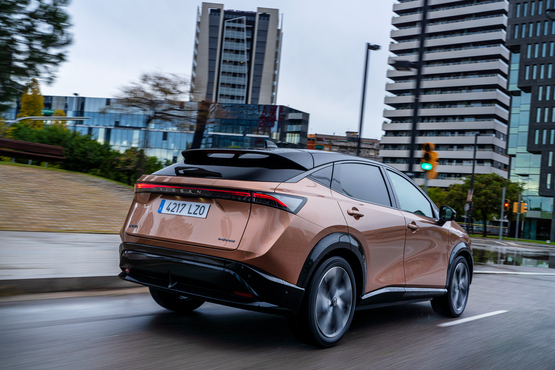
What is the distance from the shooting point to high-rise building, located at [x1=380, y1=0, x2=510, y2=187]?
328ft

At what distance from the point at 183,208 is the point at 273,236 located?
0.78 metres

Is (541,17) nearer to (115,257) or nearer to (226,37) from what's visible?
(226,37)

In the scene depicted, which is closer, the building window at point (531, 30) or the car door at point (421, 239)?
the car door at point (421, 239)

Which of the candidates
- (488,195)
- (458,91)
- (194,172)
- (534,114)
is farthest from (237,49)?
(194,172)

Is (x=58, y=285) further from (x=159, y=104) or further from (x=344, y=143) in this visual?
(x=344, y=143)

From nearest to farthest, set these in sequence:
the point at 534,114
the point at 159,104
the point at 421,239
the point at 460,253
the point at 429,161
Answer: the point at 421,239, the point at 460,253, the point at 429,161, the point at 159,104, the point at 534,114

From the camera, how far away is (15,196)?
15445mm

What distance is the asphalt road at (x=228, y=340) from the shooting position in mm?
3596

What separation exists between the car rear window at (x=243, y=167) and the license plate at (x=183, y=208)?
0.24 metres

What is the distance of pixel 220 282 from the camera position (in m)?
3.72

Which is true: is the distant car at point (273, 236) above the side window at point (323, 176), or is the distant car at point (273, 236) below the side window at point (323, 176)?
below

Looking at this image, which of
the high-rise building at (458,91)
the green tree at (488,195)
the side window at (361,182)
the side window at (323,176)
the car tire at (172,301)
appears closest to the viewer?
the side window at (323,176)

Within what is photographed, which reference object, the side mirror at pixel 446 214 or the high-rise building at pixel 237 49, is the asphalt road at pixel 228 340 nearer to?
the side mirror at pixel 446 214

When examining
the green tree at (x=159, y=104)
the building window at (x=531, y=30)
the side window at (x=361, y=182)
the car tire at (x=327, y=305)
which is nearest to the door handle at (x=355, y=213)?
the side window at (x=361, y=182)
